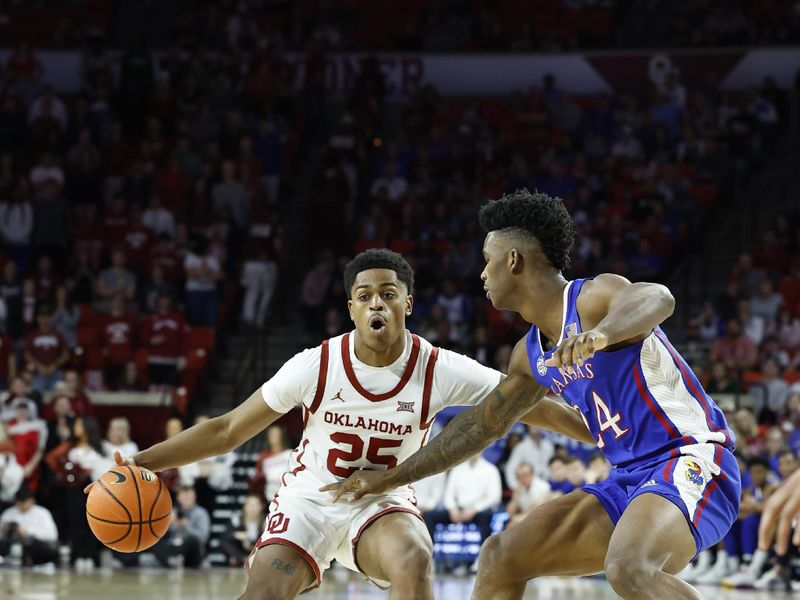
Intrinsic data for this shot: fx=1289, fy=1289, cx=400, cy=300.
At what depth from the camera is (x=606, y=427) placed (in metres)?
5.54

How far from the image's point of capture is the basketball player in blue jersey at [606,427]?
510 cm

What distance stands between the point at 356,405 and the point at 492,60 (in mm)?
16806

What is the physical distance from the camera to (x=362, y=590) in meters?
11.6

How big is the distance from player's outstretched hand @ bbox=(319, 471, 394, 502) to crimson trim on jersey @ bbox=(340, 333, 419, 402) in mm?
378

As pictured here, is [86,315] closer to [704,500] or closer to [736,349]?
[736,349]

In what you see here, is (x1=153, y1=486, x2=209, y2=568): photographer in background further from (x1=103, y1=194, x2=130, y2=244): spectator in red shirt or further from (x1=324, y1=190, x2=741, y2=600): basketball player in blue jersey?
(x1=324, y1=190, x2=741, y2=600): basketball player in blue jersey

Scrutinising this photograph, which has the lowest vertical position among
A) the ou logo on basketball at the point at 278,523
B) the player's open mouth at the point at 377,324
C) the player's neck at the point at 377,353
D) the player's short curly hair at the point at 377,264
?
the ou logo on basketball at the point at 278,523

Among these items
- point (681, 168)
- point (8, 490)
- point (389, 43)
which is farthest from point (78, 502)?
point (389, 43)

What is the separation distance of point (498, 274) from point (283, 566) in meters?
1.66

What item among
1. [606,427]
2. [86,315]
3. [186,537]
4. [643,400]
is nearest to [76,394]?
[86,315]

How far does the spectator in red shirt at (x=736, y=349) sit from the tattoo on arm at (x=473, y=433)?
958cm

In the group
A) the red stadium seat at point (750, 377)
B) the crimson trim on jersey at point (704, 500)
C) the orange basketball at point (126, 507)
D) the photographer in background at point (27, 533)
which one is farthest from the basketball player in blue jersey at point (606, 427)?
the red stadium seat at point (750, 377)

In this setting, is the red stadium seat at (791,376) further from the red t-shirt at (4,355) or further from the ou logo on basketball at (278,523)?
the ou logo on basketball at (278,523)

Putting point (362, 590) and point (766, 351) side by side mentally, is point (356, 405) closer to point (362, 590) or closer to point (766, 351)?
point (362, 590)
